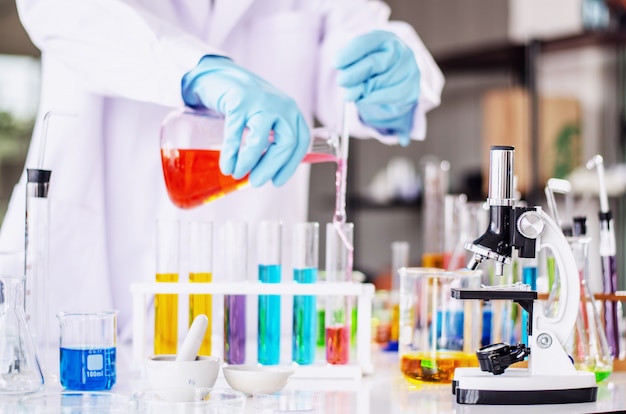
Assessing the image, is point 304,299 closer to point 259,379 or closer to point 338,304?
point 338,304

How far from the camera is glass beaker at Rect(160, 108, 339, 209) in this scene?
164 cm

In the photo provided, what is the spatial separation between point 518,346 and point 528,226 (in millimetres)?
185

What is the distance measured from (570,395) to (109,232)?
3.39ft

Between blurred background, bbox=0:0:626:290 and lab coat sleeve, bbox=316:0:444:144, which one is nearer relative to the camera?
lab coat sleeve, bbox=316:0:444:144

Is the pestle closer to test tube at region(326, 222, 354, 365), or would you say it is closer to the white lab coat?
test tube at region(326, 222, 354, 365)

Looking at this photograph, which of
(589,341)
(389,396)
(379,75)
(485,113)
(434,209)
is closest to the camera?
(389,396)

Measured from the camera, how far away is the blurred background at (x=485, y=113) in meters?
4.14

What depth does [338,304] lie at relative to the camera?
1.64 metres

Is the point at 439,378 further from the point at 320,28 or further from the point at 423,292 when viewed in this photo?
the point at 320,28

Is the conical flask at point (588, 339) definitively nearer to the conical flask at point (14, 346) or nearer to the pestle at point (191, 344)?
the pestle at point (191, 344)

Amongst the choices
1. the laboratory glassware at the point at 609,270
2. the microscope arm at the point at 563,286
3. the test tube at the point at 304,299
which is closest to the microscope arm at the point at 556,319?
the microscope arm at the point at 563,286

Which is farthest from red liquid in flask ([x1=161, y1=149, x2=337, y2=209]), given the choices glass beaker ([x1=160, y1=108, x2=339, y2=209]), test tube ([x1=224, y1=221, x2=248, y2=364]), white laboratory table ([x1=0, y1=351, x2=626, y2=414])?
white laboratory table ([x1=0, y1=351, x2=626, y2=414])

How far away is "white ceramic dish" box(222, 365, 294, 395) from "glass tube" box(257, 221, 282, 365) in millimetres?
188

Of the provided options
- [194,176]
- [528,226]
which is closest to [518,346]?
[528,226]
